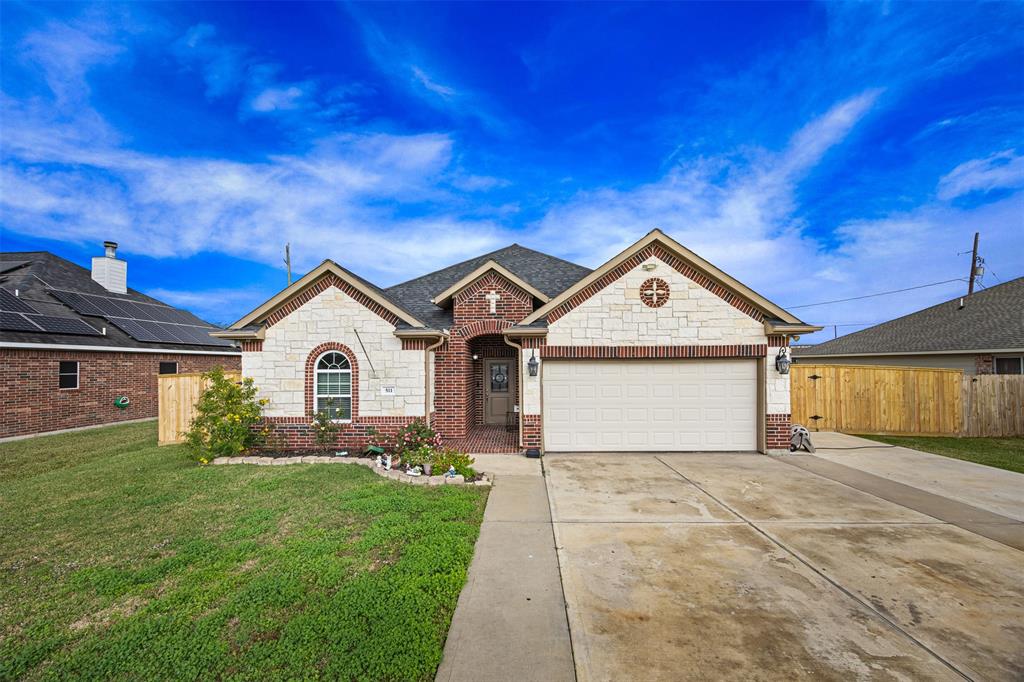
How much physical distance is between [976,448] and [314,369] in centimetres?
1739

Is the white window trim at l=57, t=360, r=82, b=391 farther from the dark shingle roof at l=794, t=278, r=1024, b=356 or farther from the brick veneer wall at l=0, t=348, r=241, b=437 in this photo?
the dark shingle roof at l=794, t=278, r=1024, b=356

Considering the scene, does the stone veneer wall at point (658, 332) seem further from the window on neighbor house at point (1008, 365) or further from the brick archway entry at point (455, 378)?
the window on neighbor house at point (1008, 365)

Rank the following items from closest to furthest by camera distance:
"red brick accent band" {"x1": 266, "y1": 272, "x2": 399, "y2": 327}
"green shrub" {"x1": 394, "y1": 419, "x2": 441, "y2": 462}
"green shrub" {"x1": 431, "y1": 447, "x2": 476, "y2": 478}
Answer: "green shrub" {"x1": 431, "y1": 447, "x2": 476, "y2": 478}
"green shrub" {"x1": 394, "y1": 419, "x2": 441, "y2": 462}
"red brick accent band" {"x1": 266, "y1": 272, "x2": 399, "y2": 327}

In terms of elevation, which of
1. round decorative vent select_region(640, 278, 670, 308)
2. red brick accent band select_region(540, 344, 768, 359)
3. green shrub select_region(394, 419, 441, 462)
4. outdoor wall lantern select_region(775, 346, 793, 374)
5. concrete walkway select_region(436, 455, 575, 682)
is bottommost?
concrete walkway select_region(436, 455, 575, 682)

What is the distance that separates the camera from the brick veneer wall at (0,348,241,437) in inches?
487

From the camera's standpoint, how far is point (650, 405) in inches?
391

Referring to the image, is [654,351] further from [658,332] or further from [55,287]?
[55,287]

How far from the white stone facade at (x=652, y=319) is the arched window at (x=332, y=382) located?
5.25m

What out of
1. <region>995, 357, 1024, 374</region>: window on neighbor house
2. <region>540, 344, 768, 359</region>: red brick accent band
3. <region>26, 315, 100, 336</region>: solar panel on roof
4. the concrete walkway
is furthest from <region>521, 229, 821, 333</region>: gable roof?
<region>26, 315, 100, 336</region>: solar panel on roof

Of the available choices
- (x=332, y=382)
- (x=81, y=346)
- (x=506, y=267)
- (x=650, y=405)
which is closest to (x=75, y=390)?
(x=81, y=346)

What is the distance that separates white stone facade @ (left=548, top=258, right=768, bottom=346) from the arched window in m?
5.25

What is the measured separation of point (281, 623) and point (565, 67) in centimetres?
1830

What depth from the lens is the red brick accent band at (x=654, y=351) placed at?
9680 millimetres

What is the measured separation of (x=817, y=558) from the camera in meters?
4.57
